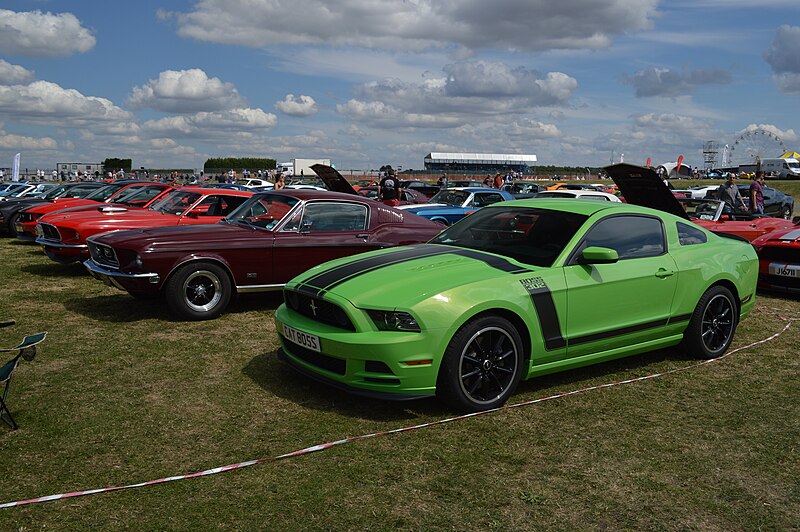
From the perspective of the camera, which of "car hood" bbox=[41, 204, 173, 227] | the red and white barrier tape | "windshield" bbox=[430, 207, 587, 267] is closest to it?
the red and white barrier tape

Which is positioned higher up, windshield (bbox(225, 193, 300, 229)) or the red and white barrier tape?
windshield (bbox(225, 193, 300, 229))

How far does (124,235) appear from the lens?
8.02m

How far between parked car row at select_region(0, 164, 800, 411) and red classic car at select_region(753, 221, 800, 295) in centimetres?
316

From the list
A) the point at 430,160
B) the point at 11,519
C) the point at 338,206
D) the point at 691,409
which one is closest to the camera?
the point at 11,519

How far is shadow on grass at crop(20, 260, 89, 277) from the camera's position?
11177mm

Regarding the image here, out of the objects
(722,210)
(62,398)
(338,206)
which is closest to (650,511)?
(62,398)

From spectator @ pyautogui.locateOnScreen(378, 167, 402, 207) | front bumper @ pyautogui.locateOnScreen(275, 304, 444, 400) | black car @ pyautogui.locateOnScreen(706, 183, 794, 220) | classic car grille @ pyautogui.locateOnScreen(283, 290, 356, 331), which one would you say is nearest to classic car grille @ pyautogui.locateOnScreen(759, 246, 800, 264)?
front bumper @ pyautogui.locateOnScreen(275, 304, 444, 400)

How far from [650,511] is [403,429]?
1676mm

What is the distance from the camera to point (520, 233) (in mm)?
5828

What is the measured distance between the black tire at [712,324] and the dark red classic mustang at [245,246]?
12.0ft

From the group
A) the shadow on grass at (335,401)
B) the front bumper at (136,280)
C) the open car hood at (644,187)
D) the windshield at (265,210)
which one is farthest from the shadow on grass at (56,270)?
the open car hood at (644,187)

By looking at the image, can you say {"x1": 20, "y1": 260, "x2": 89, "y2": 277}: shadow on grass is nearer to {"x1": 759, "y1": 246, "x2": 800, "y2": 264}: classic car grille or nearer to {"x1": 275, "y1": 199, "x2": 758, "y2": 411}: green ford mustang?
{"x1": 275, "y1": 199, "x2": 758, "y2": 411}: green ford mustang

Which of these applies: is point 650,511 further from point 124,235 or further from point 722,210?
point 722,210

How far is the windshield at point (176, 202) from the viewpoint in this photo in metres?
10.6
